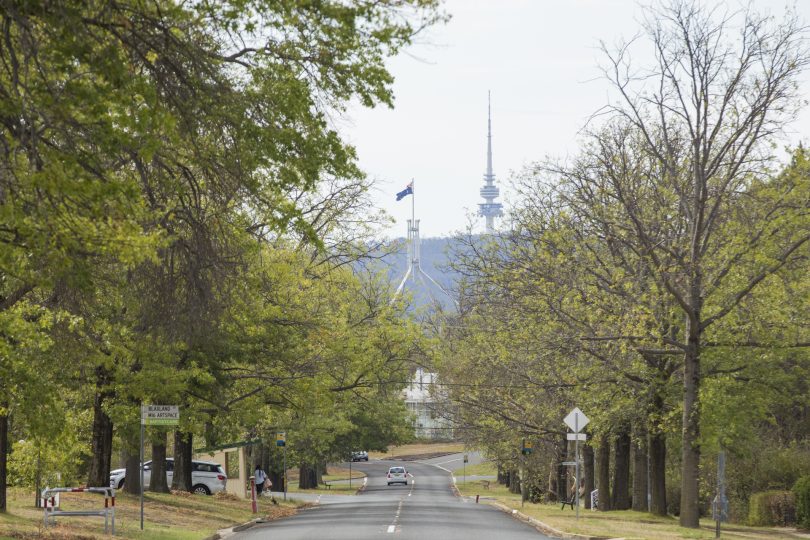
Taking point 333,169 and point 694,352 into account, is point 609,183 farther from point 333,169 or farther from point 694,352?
point 333,169

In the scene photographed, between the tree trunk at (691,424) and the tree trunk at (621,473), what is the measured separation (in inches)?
378

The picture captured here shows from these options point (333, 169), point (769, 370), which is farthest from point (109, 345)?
point (769, 370)

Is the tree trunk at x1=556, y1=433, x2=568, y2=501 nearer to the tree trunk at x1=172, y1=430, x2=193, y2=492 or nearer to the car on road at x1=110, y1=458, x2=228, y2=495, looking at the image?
the car on road at x1=110, y1=458, x2=228, y2=495

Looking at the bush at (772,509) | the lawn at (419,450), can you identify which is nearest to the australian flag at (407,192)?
the lawn at (419,450)

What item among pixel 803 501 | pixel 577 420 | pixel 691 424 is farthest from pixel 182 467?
pixel 803 501

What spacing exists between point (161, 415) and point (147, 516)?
5660 millimetres

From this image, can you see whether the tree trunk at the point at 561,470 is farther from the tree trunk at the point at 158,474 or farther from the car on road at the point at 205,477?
the tree trunk at the point at 158,474

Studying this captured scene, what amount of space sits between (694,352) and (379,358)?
14167 mm

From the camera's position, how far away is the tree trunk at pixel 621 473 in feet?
133

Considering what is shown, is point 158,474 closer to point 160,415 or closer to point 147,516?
point 147,516

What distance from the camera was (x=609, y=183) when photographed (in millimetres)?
32156

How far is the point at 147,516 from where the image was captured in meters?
29.8

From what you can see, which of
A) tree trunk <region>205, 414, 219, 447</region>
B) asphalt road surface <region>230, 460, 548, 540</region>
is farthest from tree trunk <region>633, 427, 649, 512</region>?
tree trunk <region>205, 414, 219, 447</region>

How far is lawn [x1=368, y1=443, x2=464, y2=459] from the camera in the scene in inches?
5866
